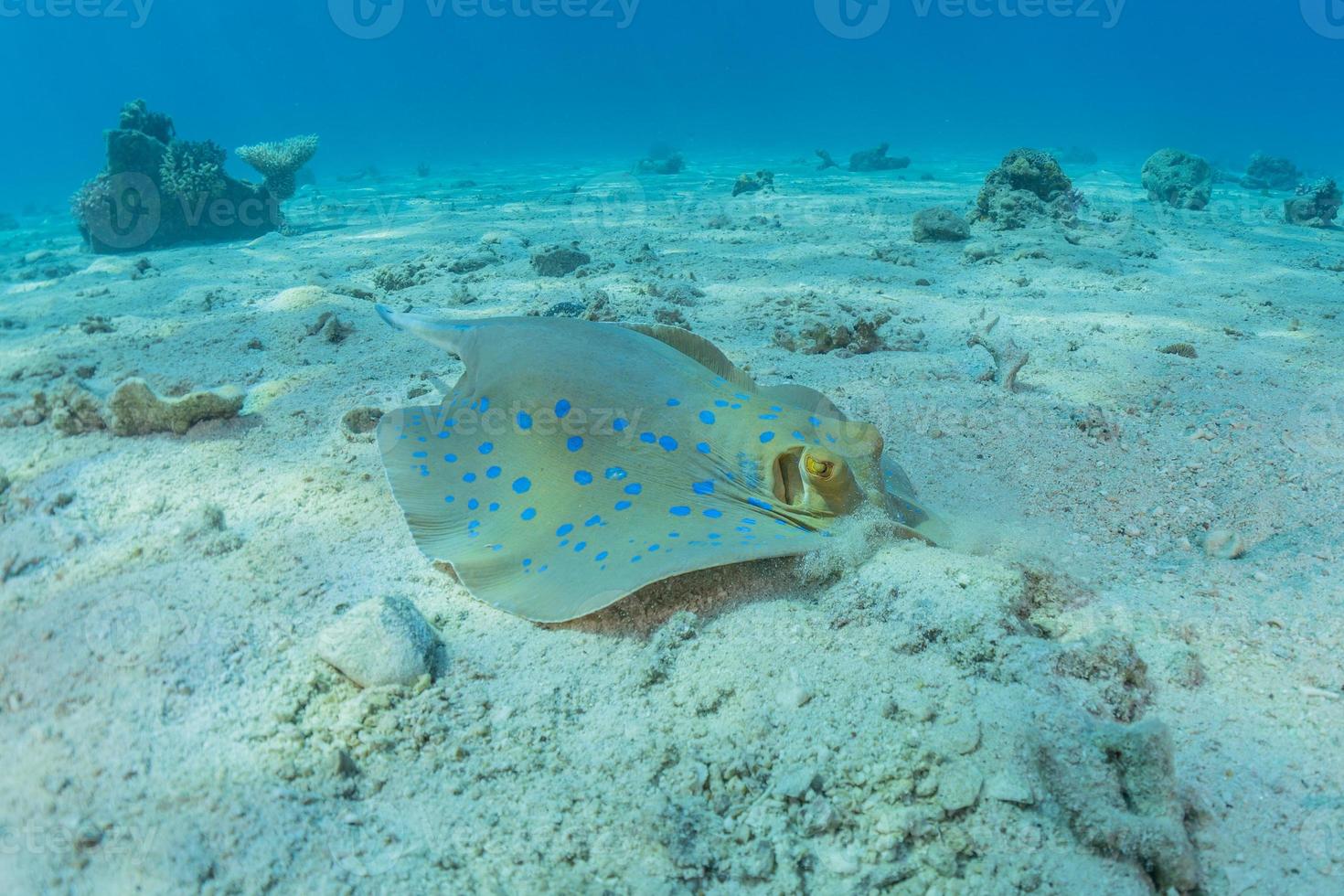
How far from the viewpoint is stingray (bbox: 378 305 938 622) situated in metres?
2.62

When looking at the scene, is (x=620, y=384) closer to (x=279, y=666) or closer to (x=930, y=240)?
(x=279, y=666)

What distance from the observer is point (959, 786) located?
6.21 ft

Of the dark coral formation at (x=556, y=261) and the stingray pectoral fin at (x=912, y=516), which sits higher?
the dark coral formation at (x=556, y=261)

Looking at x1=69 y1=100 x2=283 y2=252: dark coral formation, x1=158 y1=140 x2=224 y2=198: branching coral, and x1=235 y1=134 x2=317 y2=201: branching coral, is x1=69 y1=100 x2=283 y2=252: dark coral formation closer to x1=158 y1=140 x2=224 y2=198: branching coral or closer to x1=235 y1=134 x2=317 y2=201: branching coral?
x1=158 y1=140 x2=224 y2=198: branching coral

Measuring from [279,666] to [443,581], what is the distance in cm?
78

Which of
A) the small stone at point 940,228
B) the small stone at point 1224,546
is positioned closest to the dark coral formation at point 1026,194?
the small stone at point 940,228

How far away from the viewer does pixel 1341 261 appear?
954 centimetres

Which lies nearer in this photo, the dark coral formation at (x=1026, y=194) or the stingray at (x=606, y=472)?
the stingray at (x=606, y=472)

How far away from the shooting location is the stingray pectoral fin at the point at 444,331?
415cm

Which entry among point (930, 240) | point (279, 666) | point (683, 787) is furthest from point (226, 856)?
point (930, 240)

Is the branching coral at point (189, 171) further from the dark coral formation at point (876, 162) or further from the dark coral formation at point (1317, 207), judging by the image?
the dark coral formation at point (1317, 207)

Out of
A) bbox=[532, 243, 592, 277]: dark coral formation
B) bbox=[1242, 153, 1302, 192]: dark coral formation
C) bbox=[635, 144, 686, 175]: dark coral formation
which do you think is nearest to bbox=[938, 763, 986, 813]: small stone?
bbox=[532, 243, 592, 277]: dark coral formation

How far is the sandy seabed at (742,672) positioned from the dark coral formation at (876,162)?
2200 cm

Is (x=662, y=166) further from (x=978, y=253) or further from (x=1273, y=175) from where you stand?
(x=1273, y=175)
